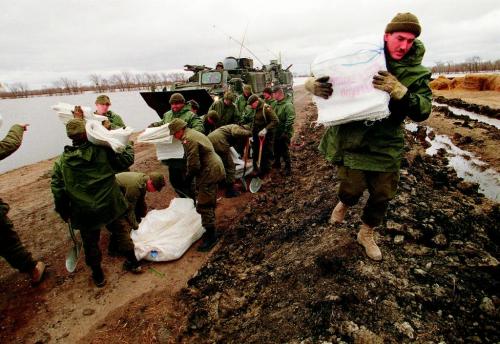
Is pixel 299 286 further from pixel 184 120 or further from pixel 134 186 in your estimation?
pixel 184 120

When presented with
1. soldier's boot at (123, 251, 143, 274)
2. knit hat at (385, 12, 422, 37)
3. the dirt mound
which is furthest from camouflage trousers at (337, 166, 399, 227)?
the dirt mound

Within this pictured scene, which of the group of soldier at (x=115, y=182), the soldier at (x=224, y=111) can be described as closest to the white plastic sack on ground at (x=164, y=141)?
the group of soldier at (x=115, y=182)

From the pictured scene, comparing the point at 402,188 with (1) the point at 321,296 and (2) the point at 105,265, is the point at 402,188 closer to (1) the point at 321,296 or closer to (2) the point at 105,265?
(1) the point at 321,296

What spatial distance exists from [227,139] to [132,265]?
2708 mm

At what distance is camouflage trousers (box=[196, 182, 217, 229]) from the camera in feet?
13.3

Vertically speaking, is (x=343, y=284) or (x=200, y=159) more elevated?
(x=200, y=159)

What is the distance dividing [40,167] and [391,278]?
10209 millimetres

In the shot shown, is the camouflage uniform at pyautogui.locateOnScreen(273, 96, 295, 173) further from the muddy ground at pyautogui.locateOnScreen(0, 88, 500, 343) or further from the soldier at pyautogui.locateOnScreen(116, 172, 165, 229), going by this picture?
the soldier at pyautogui.locateOnScreen(116, 172, 165, 229)

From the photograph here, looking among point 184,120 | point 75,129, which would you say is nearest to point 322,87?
point 75,129

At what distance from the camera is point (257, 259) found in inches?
146

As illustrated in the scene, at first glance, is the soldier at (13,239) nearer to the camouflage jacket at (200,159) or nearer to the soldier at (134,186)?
the soldier at (134,186)

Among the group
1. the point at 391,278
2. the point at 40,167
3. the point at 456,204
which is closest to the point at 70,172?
the point at 391,278

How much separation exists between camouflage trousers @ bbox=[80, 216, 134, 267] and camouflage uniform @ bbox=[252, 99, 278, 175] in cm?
344

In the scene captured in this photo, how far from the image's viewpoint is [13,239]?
3357 mm
